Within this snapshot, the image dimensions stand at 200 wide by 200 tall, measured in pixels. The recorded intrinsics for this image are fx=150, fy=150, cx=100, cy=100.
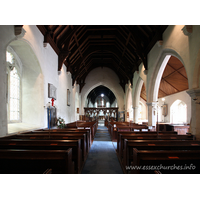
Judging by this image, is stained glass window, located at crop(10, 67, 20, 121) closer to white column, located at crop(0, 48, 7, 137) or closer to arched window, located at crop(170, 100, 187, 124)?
white column, located at crop(0, 48, 7, 137)

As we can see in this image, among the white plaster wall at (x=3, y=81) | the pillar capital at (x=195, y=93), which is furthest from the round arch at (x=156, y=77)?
the white plaster wall at (x=3, y=81)

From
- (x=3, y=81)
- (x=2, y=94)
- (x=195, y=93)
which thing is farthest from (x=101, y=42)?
(x=2, y=94)

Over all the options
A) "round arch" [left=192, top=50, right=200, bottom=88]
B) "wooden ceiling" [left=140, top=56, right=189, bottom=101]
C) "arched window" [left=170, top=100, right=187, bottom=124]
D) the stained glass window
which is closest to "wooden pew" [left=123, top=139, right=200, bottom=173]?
"round arch" [left=192, top=50, right=200, bottom=88]

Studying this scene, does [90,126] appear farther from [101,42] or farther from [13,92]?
[101,42]

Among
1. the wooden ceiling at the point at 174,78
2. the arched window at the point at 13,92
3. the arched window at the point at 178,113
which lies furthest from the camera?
the arched window at the point at 178,113

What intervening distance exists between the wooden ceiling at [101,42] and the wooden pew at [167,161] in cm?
482

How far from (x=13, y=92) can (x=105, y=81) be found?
415 inches

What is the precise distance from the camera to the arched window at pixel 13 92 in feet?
15.7

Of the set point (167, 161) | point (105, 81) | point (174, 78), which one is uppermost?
point (105, 81)

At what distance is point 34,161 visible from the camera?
2035 mm

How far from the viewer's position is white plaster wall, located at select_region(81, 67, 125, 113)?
587 inches

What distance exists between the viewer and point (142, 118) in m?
16.1

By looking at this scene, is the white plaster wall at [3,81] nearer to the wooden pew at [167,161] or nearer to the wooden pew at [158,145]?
the wooden pew at [158,145]

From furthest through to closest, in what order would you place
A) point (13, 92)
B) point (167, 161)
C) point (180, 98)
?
point (180, 98) → point (13, 92) → point (167, 161)
